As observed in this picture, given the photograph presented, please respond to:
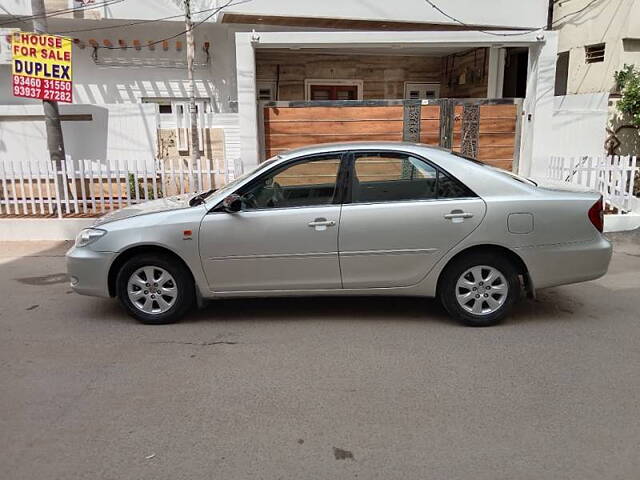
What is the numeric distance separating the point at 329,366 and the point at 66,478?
1910mm

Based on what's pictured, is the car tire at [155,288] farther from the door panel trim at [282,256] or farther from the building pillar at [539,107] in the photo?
the building pillar at [539,107]

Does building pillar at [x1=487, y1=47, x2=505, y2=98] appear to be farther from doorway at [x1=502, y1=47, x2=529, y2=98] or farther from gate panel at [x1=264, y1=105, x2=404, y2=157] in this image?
gate panel at [x1=264, y1=105, x2=404, y2=157]

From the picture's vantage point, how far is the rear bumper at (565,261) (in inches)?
188

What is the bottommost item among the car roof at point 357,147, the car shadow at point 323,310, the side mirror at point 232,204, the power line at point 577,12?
the car shadow at point 323,310

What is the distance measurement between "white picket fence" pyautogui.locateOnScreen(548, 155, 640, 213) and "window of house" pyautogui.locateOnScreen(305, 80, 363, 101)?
20.7ft

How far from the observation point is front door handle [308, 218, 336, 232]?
188 inches

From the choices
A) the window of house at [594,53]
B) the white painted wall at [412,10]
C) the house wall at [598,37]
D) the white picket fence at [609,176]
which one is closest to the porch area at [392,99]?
the white painted wall at [412,10]

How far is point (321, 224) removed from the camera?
4.78 m

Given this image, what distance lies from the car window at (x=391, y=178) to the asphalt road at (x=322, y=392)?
115 centimetres

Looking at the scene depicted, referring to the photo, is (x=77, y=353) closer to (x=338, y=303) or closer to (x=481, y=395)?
(x=338, y=303)

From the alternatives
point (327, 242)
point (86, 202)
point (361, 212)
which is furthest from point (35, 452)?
point (86, 202)

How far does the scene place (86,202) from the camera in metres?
9.16

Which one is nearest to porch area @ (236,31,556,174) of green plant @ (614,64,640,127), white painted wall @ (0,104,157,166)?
A: white painted wall @ (0,104,157,166)

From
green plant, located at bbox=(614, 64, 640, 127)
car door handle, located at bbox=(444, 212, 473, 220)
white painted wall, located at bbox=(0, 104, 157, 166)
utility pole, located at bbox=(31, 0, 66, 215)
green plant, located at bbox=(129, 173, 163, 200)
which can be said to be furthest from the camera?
green plant, located at bbox=(614, 64, 640, 127)
